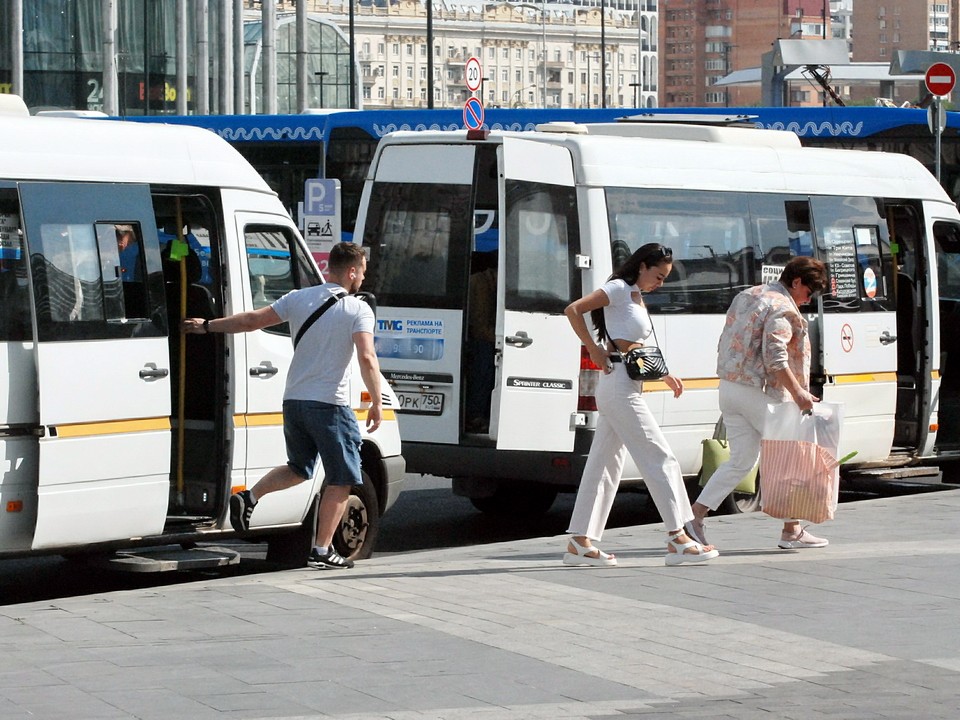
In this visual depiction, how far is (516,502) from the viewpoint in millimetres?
13234

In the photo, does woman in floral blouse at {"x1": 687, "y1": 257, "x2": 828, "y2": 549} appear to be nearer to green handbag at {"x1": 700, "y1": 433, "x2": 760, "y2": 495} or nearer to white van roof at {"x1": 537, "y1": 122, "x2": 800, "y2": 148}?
green handbag at {"x1": 700, "y1": 433, "x2": 760, "y2": 495}

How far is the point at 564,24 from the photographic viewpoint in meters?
184

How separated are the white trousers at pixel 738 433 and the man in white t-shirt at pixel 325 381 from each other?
78.4 inches

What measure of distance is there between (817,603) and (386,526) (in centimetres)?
467

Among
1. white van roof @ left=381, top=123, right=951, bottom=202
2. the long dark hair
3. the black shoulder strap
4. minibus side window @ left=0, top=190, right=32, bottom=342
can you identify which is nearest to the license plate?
white van roof @ left=381, top=123, right=951, bottom=202

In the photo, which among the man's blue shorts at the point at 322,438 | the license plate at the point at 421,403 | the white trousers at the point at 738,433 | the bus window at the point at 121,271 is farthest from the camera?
the license plate at the point at 421,403

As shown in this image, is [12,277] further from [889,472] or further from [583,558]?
[889,472]

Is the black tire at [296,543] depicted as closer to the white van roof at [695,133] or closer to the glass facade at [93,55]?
the white van roof at [695,133]

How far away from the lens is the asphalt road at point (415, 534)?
9.86 metres

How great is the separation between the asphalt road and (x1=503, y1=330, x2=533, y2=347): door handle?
54.8 inches

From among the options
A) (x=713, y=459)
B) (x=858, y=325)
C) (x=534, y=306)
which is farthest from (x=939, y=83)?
(x=534, y=306)

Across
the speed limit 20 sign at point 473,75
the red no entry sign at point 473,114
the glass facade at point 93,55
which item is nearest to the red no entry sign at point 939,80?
the red no entry sign at point 473,114

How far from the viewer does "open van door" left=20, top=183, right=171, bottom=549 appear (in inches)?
335

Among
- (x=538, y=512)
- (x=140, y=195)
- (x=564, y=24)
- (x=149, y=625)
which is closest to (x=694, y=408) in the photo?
(x=538, y=512)
